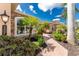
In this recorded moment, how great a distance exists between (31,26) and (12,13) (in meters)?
0.23

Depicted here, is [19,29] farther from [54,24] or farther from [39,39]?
[54,24]

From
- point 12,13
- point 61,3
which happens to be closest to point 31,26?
point 12,13

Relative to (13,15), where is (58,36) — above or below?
below

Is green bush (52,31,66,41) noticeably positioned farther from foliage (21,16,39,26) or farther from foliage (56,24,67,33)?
foliage (21,16,39,26)

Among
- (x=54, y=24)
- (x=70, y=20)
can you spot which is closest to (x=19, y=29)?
(x=54, y=24)

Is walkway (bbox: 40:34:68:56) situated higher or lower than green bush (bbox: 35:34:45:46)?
lower

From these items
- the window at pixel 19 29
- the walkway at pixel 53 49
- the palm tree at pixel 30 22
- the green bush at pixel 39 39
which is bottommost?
the walkway at pixel 53 49

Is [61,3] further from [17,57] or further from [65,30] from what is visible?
[17,57]

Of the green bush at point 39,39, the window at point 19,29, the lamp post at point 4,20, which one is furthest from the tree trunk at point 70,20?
the lamp post at point 4,20

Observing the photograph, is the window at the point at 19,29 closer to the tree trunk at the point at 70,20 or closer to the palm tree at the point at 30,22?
the palm tree at the point at 30,22

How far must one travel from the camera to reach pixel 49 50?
1956 millimetres

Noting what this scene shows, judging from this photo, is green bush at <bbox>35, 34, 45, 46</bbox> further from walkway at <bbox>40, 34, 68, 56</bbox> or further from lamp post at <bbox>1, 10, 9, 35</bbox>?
lamp post at <bbox>1, 10, 9, 35</bbox>

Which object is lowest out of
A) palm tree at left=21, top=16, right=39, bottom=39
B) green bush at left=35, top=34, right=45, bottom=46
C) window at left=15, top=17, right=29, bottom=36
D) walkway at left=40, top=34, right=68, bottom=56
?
walkway at left=40, top=34, right=68, bottom=56

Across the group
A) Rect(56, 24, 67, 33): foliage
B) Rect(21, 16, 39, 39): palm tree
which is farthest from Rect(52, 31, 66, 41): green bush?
Rect(21, 16, 39, 39): palm tree
